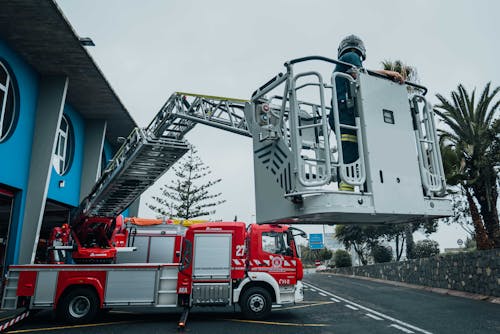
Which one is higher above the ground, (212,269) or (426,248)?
(426,248)

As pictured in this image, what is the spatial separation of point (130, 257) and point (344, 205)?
46.1ft

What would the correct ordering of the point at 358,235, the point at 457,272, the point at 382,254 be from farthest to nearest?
the point at 358,235, the point at 382,254, the point at 457,272

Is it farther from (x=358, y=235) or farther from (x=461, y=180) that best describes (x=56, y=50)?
(x=358, y=235)

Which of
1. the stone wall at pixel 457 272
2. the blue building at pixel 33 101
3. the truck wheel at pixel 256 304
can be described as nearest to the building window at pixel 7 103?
the blue building at pixel 33 101

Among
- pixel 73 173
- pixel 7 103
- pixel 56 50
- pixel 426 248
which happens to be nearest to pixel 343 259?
pixel 426 248

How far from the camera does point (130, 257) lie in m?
15.5

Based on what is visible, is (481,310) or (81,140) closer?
(481,310)

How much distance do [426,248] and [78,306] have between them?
25.9 m

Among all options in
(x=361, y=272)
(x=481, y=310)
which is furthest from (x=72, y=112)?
(x=361, y=272)

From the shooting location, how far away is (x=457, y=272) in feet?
51.4

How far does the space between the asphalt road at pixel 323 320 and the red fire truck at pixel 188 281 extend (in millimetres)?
515

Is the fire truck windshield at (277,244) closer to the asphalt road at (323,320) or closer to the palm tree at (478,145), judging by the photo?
the asphalt road at (323,320)

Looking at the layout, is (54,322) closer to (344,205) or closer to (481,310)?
(344,205)

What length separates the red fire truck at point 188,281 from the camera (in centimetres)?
976
